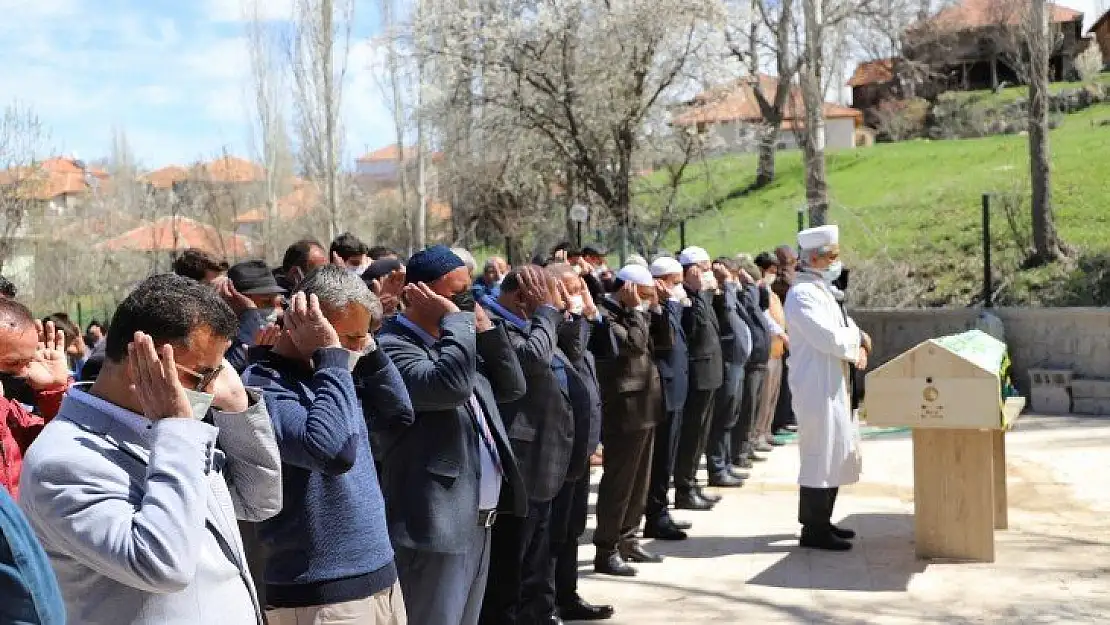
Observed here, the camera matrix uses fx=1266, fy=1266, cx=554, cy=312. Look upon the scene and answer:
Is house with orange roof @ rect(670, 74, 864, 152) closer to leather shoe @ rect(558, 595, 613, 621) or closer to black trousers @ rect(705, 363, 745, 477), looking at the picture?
black trousers @ rect(705, 363, 745, 477)

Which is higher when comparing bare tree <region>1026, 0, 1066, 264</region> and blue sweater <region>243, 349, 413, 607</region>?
bare tree <region>1026, 0, 1066, 264</region>

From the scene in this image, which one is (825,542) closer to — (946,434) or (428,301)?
(946,434)

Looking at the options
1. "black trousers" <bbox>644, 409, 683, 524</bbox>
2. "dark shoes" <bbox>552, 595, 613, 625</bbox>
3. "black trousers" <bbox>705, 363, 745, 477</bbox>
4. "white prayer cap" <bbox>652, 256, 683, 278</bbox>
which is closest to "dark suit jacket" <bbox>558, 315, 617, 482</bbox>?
"dark shoes" <bbox>552, 595, 613, 625</bbox>

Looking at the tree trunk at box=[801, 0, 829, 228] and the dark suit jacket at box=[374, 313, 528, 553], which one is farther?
the tree trunk at box=[801, 0, 829, 228]

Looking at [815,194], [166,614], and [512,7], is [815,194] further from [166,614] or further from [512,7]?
[166,614]

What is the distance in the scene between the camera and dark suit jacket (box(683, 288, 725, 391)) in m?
10.2

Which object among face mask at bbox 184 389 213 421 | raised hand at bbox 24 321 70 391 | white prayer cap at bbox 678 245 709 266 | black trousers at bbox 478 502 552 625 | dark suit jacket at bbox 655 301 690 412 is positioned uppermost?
white prayer cap at bbox 678 245 709 266

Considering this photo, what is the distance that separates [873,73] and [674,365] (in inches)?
2253

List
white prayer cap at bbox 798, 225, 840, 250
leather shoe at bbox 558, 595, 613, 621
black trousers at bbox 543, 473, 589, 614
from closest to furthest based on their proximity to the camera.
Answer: black trousers at bbox 543, 473, 589, 614
leather shoe at bbox 558, 595, 613, 621
white prayer cap at bbox 798, 225, 840, 250

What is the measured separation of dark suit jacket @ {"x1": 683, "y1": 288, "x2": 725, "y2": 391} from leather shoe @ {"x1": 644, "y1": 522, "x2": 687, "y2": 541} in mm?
1438

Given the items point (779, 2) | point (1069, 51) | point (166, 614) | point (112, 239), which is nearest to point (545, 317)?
point (166, 614)

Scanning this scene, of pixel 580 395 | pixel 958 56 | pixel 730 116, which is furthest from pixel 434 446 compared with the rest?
pixel 958 56

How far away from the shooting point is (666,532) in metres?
9.23

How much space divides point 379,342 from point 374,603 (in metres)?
1.25
